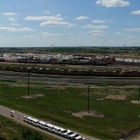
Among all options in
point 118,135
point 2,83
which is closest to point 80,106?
point 118,135

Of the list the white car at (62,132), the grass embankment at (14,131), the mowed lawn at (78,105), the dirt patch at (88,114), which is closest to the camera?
the grass embankment at (14,131)

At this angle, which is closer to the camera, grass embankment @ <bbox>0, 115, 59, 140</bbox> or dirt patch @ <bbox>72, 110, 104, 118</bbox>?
grass embankment @ <bbox>0, 115, 59, 140</bbox>

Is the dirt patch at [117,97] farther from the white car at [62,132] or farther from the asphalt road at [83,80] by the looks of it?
the white car at [62,132]

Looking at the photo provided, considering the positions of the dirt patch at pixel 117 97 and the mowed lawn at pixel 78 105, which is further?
the dirt patch at pixel 117 97

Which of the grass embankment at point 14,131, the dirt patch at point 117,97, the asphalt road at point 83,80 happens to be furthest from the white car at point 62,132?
the asphalt road at point 83,80

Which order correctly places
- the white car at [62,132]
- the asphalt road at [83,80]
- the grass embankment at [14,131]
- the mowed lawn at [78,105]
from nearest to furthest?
the grass embankment at [14,131] < the white car at [62,132] < the mowed lawn at [78,105] < the asphalt road at [83,80]

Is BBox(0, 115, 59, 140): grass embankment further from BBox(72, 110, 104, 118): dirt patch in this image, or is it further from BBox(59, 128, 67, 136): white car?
BBox(72, 110, 104, 118): dirt patch

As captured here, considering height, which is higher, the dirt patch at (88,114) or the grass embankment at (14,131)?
the grass embankment at (14,131)

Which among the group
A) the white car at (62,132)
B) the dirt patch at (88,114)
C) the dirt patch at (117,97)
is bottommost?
the dirt patch at (88,114)

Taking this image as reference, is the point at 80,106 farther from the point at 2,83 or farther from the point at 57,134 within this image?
the point at 2,83

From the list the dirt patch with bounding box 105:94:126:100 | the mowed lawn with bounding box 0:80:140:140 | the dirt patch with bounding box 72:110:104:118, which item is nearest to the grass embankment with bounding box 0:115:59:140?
the mowed lawn with bounding box 0:80:140:140
